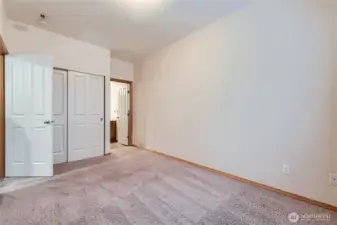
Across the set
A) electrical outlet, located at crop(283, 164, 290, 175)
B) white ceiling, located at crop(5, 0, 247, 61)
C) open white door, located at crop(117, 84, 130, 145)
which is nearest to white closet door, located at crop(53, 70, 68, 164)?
white ceiling, located at crop(5, 0, 247, 61)

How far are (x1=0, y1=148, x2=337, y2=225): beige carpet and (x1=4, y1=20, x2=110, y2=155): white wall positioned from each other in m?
2.00

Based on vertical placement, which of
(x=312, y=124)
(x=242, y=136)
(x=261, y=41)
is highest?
(x=261, y=41)

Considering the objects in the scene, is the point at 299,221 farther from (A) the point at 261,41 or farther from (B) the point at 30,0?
(B) the point at 30,0

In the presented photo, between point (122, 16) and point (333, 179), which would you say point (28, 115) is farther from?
point (333, 179)

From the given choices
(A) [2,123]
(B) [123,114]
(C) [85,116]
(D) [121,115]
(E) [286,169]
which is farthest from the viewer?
(D) [121,115]

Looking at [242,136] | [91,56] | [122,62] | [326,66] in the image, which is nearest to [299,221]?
[242,136]

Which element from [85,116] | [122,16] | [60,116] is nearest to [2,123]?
[60,116]

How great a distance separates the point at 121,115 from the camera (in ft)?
20.6

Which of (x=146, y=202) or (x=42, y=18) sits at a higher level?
(x=42, y=18)

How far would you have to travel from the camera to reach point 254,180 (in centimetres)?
302

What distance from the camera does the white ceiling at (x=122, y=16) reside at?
2887 mm

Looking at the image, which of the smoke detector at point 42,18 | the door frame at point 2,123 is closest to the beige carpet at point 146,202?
the door frame at point 2,123

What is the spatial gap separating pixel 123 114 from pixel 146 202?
4007 mm

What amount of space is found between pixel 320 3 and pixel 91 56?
3887 mm
